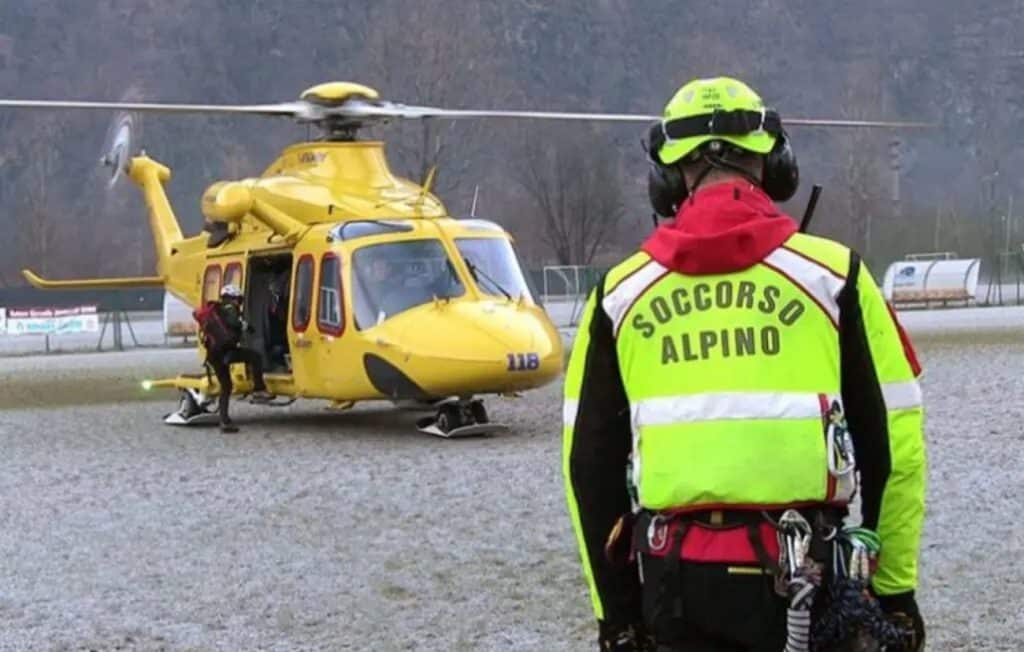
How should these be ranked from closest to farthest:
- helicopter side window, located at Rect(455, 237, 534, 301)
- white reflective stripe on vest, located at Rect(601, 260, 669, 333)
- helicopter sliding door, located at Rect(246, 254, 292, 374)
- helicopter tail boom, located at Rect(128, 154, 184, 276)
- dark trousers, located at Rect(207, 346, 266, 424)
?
white reflective stripe on vest, located at Rect(601, 260, 669, 333), helicopter side window, located at Rect(455, 237, 534, 301), dark trousers, located at Rect(207, 346, 266, 424), helicopter sliding door, located at Rect(246, 254, 292, 374), helicopter tail boom, located at Rect(128, 154, 184, 276)

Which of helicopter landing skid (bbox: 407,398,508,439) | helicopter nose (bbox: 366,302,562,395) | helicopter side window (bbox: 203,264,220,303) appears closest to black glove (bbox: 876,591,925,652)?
helicopter nose (bbox: 366,302,562,395)

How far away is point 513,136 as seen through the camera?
8050 centimetres

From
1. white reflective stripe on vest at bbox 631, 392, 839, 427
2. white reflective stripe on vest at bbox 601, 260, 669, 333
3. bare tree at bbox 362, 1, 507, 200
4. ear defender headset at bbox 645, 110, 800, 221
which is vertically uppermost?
ear defender headset at bbox 645, 110, 800, 221

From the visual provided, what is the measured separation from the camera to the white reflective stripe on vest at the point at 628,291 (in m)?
3.32

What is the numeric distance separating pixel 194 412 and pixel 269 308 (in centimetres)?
132

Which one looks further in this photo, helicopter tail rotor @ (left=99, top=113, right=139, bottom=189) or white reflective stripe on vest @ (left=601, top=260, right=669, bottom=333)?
helicopter tail rotor @ (left=99, top=113, right=139, bottom=189)

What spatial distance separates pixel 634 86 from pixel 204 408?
84.1 m

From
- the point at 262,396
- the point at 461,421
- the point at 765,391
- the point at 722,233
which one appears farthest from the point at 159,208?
the point at 765,391

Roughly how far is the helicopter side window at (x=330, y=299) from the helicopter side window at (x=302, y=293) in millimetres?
212

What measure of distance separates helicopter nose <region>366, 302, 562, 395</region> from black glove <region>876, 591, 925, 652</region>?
10428mm

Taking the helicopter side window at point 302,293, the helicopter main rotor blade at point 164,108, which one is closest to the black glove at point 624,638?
the helicopter main rotor blade at point 164,108

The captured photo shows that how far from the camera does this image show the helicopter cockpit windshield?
14.4 meters

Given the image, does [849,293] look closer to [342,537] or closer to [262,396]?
[342,537]

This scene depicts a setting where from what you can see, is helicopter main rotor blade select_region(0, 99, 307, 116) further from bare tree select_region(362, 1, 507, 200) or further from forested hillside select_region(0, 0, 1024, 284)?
forested hillside select_region(0, 0, 1024, 284)
